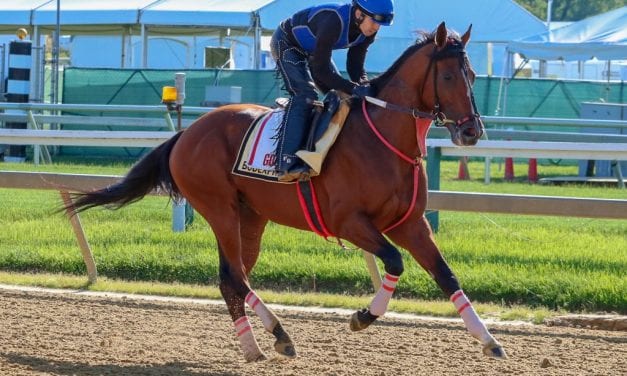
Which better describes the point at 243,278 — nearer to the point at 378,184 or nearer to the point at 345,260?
the point at 378,184

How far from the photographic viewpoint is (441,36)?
6707 millimetres

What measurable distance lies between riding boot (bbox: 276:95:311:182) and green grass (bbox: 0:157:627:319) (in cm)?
226

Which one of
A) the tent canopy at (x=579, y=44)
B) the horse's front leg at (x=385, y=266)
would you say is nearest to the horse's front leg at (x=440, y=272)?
the horse's front leg at (x=385, y=266)

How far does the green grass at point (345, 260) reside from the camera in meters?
9.27

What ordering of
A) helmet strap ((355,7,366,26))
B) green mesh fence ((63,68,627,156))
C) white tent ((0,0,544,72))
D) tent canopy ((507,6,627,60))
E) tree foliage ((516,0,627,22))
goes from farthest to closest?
tree foliage ((516,0,627,22)) < white tent ((0,0,544,72)) < tent canopy ((507,6,627,60)) < green mesh fence ((63,68,627,156)) < helmet strap ((355,7,366,26))

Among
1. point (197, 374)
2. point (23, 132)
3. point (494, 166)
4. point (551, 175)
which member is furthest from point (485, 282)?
point (494, 166)

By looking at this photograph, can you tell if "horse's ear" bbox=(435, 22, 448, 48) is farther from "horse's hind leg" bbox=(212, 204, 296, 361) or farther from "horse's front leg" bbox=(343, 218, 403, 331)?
"horse's hind leg" bbox=(212, 204, 296, 361)

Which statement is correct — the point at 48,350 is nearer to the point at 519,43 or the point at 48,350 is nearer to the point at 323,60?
the point at 323,60

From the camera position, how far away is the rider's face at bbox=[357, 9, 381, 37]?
7023 millimetres

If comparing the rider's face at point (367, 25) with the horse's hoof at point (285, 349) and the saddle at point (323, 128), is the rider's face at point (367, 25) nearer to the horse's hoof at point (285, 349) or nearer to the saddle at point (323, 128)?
the saddle at point (323, 128)

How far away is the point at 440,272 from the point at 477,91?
17317 mm

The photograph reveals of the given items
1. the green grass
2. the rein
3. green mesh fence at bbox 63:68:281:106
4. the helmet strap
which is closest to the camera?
the rein

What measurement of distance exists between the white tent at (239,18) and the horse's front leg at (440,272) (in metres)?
18.5

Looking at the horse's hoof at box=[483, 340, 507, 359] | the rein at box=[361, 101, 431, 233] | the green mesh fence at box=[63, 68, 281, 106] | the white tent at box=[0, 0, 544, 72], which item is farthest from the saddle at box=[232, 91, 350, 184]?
the white tent at box=[0, 0, 544, 72]
